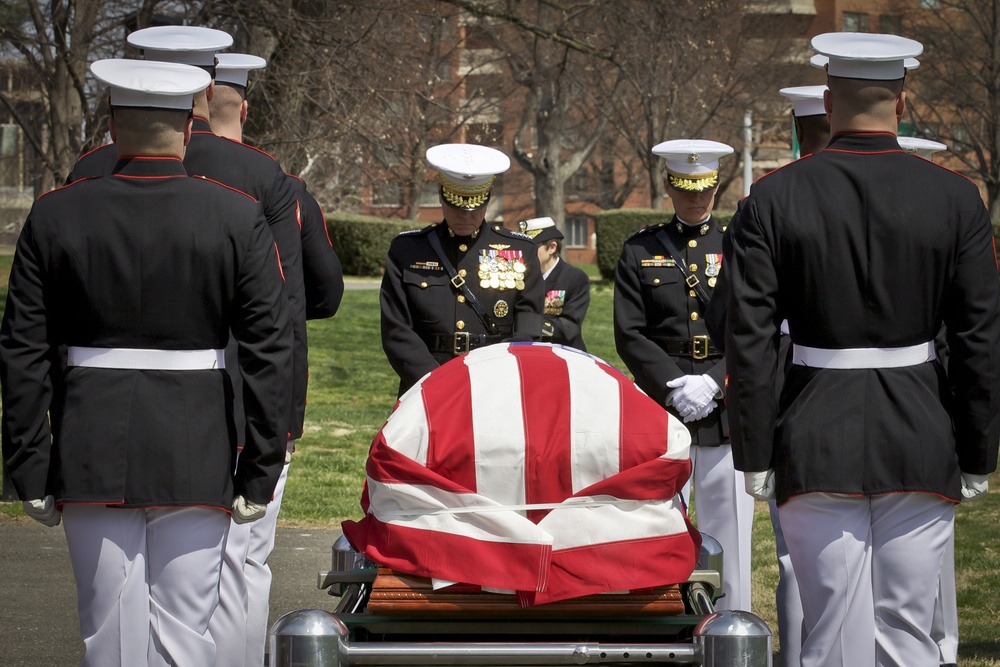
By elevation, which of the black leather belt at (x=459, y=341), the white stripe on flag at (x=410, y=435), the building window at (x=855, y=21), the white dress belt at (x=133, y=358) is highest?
the white dress belt at (x=133, y=358)

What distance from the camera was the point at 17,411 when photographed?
3572mm

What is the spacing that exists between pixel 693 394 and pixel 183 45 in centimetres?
246

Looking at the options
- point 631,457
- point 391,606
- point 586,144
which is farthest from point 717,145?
point 586,144

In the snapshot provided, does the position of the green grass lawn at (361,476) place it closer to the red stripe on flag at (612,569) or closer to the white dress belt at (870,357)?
the white dress belt at (870,357)

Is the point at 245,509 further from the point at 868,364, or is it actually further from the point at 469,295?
the point at 469,295

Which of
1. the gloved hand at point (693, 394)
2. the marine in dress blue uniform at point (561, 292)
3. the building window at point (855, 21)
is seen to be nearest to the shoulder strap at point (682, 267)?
the gloved hand at point (693, 394)

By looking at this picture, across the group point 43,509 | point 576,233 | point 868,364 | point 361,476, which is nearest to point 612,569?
point 868,364

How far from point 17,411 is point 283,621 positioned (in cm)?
95

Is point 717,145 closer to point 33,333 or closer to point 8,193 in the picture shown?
point 33,333

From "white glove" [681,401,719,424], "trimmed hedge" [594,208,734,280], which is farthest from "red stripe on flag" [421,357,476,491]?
"trimmed hedge" [594,208,734,280]

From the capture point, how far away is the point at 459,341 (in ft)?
18.6

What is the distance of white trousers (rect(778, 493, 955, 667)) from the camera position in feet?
12.0

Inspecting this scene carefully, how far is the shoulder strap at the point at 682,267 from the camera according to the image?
5812 millimetres

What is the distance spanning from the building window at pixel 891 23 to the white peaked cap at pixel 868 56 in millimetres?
32492
